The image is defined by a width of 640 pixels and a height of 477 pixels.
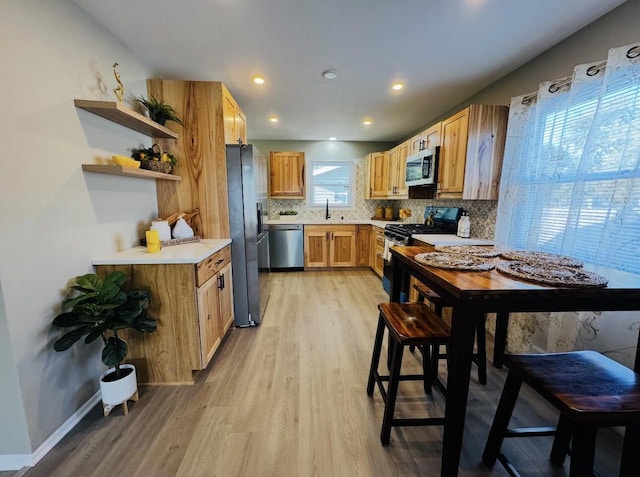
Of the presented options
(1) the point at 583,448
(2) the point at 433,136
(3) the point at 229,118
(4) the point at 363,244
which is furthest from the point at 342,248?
(1) the point at 583,448

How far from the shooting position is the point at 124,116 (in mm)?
1746

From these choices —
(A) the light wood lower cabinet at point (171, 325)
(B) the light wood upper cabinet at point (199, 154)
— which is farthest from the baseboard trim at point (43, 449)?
(B) the light wood upper cabinet at point (199, 154)

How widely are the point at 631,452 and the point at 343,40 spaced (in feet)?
8.64

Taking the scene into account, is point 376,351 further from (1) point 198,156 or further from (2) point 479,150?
(1) point 198,156

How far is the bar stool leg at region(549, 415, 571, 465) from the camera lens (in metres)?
1.22

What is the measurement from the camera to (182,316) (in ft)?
5.82

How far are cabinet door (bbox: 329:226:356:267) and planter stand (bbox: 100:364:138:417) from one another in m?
3.49

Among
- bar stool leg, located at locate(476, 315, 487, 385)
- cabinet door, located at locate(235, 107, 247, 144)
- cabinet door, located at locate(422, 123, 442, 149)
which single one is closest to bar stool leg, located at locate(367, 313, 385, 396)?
bar stool leg, located at locate(476, 315, 487, 385)

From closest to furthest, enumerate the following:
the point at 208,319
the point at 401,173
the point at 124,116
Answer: the point at 124,116 → the point at 208,319 → the point at 401,173

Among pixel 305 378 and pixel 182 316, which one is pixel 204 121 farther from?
pixel 305 378

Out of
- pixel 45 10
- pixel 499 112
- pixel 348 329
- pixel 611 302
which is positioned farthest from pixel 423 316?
pixel 45 10

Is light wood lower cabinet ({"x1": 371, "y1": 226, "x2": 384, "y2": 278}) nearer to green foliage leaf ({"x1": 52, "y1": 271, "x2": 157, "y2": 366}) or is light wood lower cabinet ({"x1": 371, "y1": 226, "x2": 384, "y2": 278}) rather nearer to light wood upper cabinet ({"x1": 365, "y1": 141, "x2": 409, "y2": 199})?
light wood upper cabinet ({"x1": 365, "y1": 141, "x2": 409, "y2": 199})

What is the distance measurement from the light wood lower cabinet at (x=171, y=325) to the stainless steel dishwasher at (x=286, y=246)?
8.63 ft

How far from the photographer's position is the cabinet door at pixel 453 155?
8.07 ft
